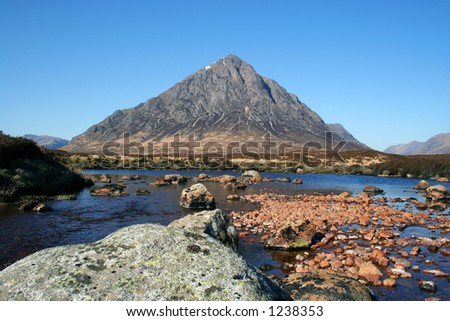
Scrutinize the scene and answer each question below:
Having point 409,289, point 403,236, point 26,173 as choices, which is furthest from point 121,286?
point 26,173

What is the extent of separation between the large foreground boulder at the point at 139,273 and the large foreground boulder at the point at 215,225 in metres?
8.94

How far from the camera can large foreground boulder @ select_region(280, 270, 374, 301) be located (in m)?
9.83

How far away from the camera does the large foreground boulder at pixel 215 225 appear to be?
15.4m

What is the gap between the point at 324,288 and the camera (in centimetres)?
1012

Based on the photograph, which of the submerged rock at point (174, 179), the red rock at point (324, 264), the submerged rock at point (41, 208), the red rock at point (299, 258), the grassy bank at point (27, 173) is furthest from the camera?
the submerged rock at point (174, 179)

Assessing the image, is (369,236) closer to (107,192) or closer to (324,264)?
(324,264)

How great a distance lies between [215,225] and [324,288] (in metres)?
7.06

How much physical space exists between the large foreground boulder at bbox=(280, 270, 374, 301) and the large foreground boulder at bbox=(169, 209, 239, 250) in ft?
16.8

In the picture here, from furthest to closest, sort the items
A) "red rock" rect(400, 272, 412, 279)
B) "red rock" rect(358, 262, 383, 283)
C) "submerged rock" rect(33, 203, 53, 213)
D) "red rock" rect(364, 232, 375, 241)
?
"submerged rock" rect(33, 203, 53, 213) → "red rock" rect(364, 232, 375, 241) → "red rock" rect(400, 272, 412, 279) → "red rock" rect(358, 262, 383, 283)

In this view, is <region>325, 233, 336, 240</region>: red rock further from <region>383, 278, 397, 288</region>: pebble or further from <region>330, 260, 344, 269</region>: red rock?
<region>383, 278, 397, 288</region>: pebble

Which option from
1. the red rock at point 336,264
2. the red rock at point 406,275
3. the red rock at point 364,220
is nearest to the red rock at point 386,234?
the red rock at point 364,220

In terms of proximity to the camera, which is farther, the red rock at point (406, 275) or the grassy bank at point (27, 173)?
the grassy bank at point (27, 173)

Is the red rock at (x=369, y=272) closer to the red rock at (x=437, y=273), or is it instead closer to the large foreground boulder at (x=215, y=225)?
the red rock at (x=437, y=273)

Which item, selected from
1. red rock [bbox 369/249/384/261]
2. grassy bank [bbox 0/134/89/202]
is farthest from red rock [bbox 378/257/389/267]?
grassy bank [bbox 0/134/89/202]
